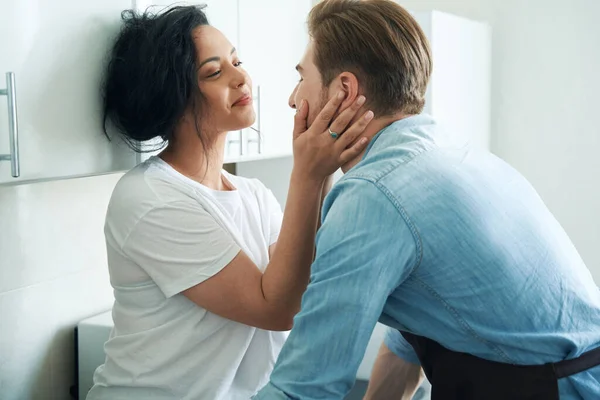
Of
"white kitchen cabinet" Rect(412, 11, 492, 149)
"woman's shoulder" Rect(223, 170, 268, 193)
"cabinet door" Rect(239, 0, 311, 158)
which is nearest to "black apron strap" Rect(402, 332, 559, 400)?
"woman's shoulder" Rect(223, 170, 268, 193)

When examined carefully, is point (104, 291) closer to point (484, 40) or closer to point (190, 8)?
point (190, 8)

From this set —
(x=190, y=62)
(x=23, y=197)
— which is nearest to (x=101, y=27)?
(x=190, y=62)

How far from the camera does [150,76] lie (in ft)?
4.42

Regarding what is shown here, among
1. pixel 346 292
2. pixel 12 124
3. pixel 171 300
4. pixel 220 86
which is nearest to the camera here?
pixel 346 292

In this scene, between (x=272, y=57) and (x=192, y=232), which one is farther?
(x=272, y=57)

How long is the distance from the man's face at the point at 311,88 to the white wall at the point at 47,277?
0.77 m

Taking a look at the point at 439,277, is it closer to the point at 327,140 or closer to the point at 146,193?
the point at 327,140

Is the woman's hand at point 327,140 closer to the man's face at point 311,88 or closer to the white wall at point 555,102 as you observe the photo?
the man's face at point 311,88

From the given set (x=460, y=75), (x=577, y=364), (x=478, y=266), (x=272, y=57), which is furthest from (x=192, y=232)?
(x=460, y=75)

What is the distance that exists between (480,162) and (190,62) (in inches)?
24.5

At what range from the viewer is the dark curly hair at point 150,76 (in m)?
1.35

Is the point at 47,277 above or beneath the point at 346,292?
beneath

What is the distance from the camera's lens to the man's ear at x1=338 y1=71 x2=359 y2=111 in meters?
1.13

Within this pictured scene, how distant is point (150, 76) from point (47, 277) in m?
0.66
